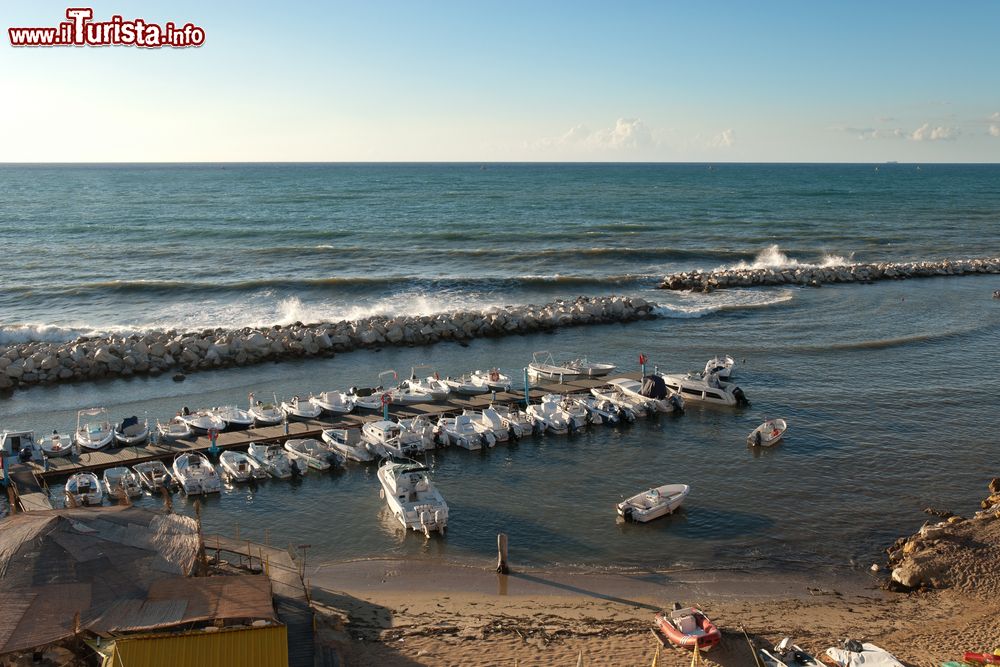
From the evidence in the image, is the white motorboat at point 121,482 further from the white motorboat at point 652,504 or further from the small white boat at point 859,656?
the small white boat at point 859,656

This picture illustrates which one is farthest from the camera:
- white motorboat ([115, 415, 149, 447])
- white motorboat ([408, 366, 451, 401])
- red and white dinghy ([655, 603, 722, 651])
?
white motorboat ([408, 366, 451, 401])

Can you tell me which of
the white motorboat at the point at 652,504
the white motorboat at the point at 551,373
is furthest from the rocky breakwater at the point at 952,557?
the white motorboat at the point at 551,373

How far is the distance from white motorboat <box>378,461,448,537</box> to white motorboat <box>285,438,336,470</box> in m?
4.04

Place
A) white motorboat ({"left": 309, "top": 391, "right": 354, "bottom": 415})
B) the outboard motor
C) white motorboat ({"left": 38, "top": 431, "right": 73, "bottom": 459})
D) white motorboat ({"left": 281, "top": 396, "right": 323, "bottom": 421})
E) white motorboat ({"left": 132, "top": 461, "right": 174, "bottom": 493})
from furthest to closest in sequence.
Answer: the outboard motor < white motorboat ({"left": 309, "top": 391, "right": 354, "bottom": 415}) < white motorboat ({"left": 281, "top": 396, "right": 323, "bottom": 421}) < white motorboat ({"left": 38, "top": 431, "right": 73, "bottom": 459}) < white motorboat ({"left": 132, "top": 461, "right": 174, "bottom": 493})

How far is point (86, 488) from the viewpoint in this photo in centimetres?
2603

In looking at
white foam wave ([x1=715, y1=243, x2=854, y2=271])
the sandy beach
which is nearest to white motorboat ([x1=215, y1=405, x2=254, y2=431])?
the sandy beach

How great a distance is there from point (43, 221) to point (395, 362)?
246 ft

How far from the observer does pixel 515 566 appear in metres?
22.2

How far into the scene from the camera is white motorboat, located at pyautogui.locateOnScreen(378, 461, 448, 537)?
939 inches

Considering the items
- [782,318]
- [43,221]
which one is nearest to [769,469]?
[782,318]

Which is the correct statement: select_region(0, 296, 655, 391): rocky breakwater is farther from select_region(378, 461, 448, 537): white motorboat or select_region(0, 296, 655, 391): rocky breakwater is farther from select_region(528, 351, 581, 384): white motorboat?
select_region(378, 461, 448, 537): white motorboat

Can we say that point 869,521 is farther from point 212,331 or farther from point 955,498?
point 212,331

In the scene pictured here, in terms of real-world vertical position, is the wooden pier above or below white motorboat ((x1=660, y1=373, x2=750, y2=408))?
below

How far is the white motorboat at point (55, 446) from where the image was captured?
29.3 m
